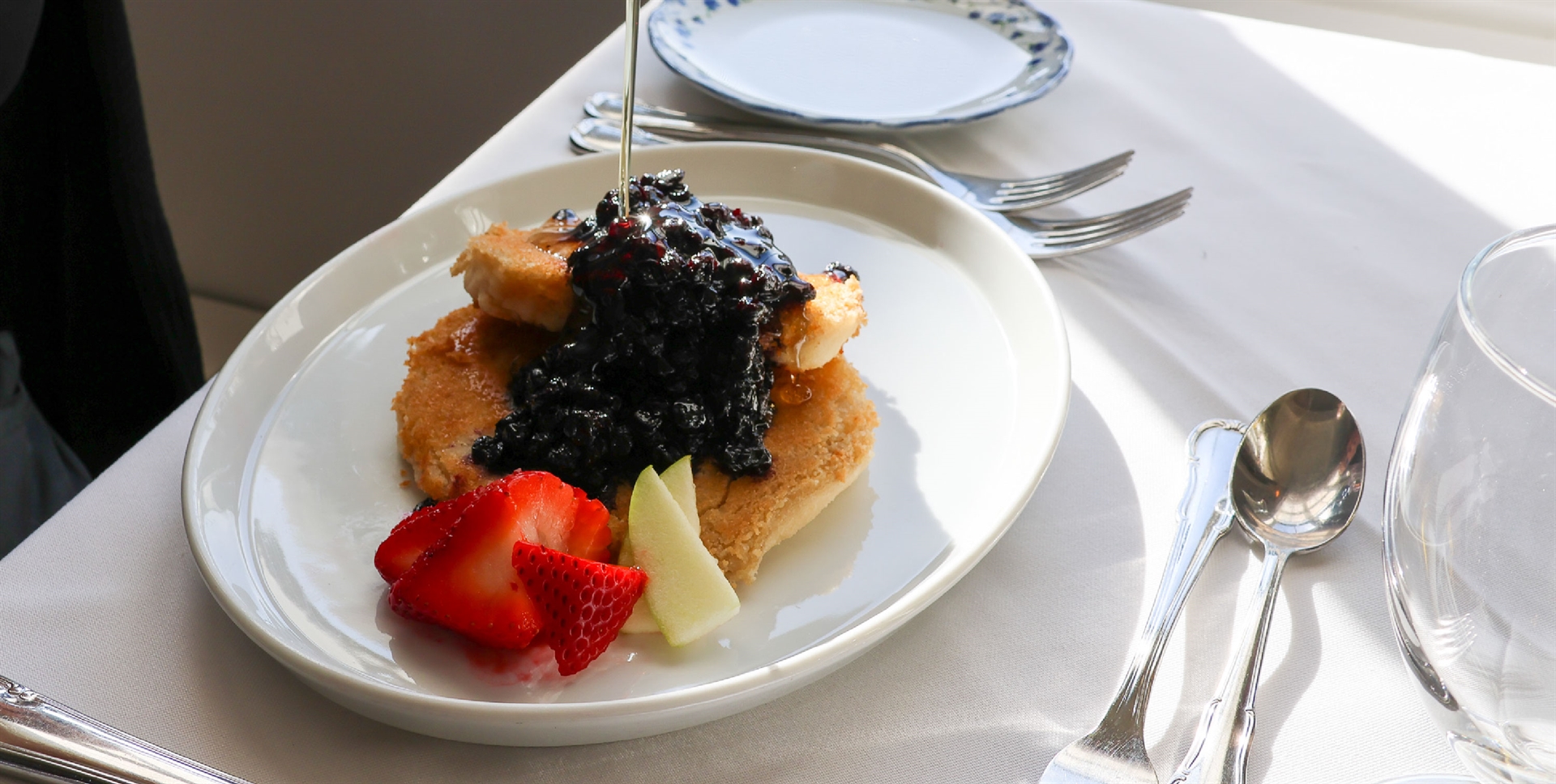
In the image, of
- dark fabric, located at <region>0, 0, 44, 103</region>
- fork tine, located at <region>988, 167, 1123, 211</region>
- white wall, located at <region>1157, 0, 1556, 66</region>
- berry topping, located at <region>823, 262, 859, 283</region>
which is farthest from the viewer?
white wall, located at <region>1157, 0, 1556, 66</region>

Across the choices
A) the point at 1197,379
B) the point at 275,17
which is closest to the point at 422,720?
the point at 1197,379

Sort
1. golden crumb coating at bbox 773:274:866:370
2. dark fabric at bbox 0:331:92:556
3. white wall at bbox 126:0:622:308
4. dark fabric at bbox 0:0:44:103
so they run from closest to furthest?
1. golden crumb coating at bbox 773:274:866:370
2. dark fabric at bbox 0:0:44:103
3. dark fabric at bbox 0:331:92:556
4. white wall at bbox 126:0:622:308

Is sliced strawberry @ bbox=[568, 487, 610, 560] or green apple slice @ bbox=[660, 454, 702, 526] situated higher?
sliced strawberry @ bbox=[568, 487, 610, 560]

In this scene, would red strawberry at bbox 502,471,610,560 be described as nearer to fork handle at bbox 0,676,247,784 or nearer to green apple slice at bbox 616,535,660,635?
green apple slice at bbox 616,535,660,635

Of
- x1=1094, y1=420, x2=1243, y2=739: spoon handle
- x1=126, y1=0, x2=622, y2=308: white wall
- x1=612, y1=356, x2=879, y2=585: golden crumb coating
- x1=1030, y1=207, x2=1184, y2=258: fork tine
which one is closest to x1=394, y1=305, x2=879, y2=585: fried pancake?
x1=612, y1=356, x2=879, y2=585: golden crumb coating

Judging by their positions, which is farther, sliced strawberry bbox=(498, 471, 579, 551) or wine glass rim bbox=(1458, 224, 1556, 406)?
sliced strawberry bbox=(498, 471, 579, 551)

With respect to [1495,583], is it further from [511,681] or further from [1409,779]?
[511,681]

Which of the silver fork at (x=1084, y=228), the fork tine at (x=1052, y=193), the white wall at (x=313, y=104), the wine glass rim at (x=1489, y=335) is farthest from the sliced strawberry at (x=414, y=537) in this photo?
the white wall at (x=313, y=104)
